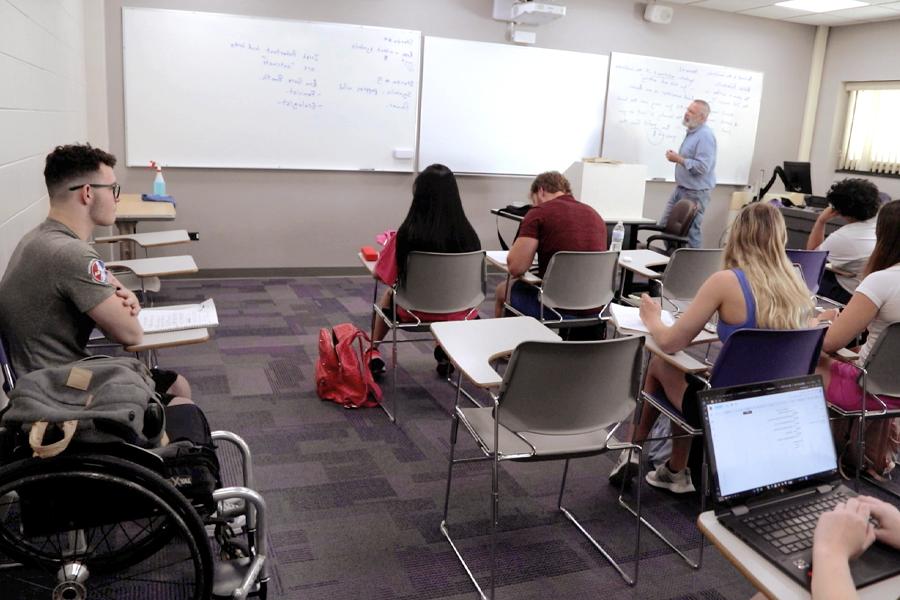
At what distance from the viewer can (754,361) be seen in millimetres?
2143

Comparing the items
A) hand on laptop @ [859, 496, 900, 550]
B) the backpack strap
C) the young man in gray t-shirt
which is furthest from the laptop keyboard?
the young man in gray t-shirt

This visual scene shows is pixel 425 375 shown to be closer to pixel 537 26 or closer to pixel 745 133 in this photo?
pixel 537 26

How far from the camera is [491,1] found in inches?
229

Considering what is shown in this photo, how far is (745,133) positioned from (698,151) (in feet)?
4.69

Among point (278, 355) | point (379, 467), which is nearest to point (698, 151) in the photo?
point (278, 355)

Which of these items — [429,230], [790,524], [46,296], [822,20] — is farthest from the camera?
[822,20]

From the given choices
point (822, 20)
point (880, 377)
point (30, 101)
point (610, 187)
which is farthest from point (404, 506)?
point (822, 20)

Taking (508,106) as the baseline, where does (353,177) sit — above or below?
below

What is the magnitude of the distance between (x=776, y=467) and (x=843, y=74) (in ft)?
23.5

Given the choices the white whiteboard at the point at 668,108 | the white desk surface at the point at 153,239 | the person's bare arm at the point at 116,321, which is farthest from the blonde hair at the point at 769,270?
the white whiteboard at the point at 668,108

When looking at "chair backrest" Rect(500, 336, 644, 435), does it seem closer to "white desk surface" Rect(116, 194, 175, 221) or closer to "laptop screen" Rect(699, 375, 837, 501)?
"laptop screen" Rect(699, 375, 837, 501)

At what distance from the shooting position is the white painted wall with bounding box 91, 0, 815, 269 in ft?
17.3

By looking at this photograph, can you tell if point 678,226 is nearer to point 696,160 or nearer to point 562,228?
point 696,160

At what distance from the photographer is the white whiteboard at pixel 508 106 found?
5.84 meters
